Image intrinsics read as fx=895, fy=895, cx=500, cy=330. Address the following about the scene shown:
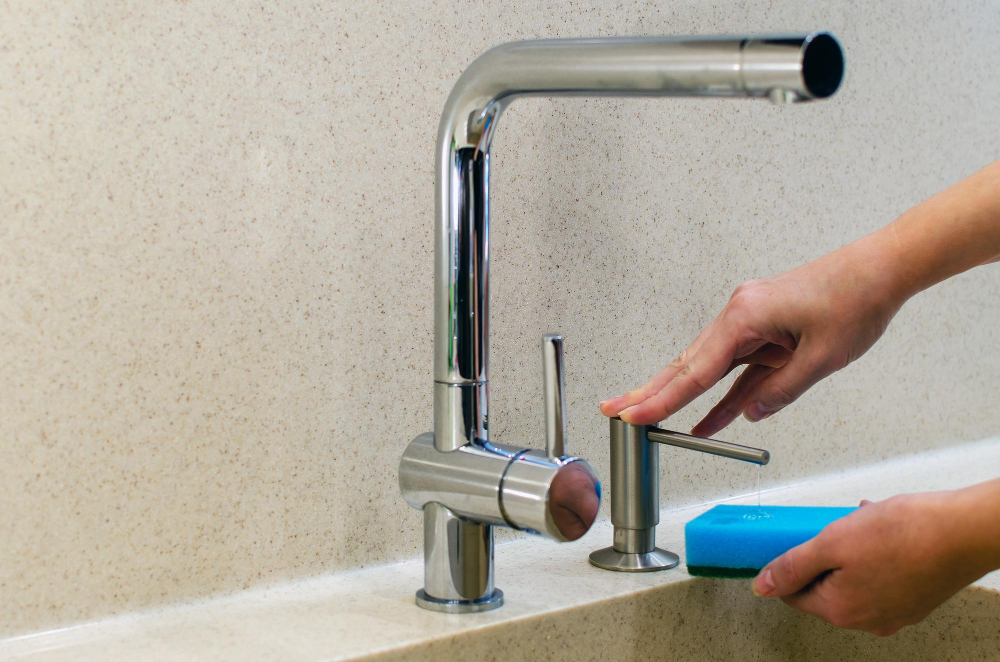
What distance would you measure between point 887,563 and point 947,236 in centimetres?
25

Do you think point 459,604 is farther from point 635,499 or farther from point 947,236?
point 947,236

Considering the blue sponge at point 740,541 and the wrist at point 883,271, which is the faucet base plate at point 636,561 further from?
the wrist at point 883,271

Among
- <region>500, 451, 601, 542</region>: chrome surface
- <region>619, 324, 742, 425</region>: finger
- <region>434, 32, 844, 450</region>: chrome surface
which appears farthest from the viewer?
<region>619, 324, 742, 425</region>: finger

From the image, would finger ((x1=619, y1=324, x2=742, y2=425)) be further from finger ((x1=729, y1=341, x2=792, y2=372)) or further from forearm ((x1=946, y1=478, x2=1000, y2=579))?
forearm ((x1=946, y1=478, x2=1000, y2=579))

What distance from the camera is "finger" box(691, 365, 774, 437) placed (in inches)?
26.9

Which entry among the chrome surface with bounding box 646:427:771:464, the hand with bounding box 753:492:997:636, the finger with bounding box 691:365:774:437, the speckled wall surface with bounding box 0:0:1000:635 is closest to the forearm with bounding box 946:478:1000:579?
the hand with bounding box 753:492:997:636

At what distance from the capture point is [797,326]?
0.63m

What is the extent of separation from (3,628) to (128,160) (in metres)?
0.29

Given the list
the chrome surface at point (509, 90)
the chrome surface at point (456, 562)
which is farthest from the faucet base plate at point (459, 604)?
the chrome surface at point (509, 90)

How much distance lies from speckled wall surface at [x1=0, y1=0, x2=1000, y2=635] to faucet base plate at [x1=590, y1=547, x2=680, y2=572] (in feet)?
0.35

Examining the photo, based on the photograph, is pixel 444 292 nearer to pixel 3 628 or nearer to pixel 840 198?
pixel 3 628

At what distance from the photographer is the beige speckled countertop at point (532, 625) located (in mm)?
521

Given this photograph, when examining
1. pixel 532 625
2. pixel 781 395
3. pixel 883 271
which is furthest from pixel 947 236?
pixel 532 625

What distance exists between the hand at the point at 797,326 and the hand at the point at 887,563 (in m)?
0.12
